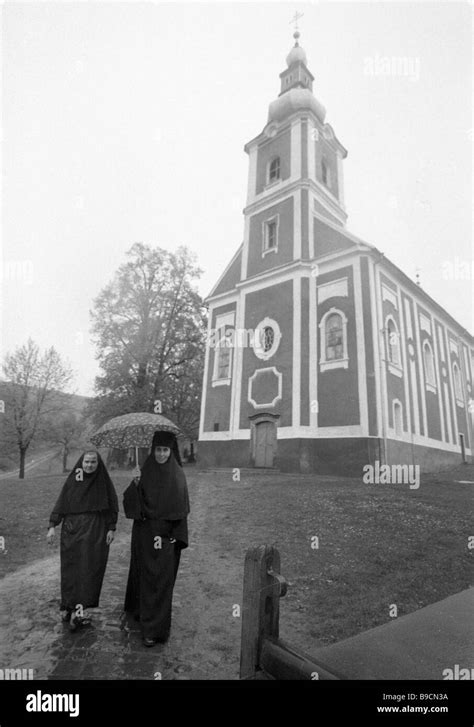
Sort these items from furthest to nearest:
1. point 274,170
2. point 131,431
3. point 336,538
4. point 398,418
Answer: point 274,170 → point 398,418 → point 336,538 → point 131,431

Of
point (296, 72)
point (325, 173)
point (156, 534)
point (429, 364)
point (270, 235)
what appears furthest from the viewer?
point (296, 72)

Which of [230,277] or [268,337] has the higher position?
[230,277]

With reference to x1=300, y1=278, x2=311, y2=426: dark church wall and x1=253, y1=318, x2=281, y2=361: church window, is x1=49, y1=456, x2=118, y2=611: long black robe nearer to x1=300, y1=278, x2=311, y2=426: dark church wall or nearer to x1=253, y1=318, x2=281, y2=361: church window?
x1=300, y1=278, x2=311, y2=426: dark church wall

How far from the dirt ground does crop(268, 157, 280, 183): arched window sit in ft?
66.7

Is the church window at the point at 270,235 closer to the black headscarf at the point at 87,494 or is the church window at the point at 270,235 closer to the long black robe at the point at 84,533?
the black headscarf at the point at 87,494

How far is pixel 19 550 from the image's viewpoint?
812cm

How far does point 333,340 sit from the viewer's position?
67.9ft

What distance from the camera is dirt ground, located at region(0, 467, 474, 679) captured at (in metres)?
4.05

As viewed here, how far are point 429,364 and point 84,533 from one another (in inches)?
1037

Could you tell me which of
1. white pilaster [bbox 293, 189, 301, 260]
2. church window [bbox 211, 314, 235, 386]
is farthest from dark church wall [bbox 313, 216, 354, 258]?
church window [bbox 211, 314, 235, 386]

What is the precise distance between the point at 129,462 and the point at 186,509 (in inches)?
926

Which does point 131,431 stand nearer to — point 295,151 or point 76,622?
point 76,622

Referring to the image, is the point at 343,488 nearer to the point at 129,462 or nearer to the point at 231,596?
the point at 231,596

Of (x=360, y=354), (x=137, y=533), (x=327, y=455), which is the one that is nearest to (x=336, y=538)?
(x=137, y=533)
